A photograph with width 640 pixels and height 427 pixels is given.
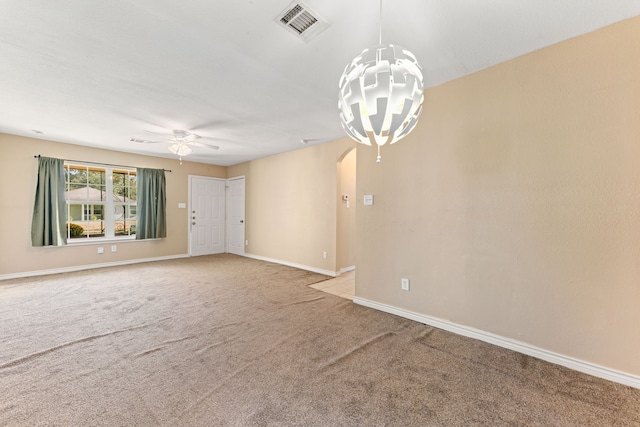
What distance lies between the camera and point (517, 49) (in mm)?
2092

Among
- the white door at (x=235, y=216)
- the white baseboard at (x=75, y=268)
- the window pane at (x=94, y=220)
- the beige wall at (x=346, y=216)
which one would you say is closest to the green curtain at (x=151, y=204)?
the white baseboard at (x=75, y=268)

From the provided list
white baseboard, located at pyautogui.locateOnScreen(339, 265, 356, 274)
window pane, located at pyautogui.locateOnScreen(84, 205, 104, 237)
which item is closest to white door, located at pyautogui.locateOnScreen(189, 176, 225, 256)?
window pane, located at pyautogui.locateOnScreen(84, 205, 104, 237)

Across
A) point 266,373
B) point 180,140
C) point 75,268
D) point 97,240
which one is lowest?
point 266,373

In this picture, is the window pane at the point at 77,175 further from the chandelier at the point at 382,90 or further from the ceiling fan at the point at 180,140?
the chandelier at the point at 382,90

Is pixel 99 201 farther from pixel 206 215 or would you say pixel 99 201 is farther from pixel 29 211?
pixel 206 215

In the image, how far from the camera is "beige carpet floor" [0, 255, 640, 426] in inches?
59.2

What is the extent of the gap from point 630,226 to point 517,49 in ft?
5.13

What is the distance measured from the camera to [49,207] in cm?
461

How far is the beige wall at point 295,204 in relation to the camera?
481 cm

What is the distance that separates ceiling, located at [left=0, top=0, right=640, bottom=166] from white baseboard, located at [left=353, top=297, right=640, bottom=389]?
8.07 feet

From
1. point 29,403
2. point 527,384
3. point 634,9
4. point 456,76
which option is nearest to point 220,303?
point 29,403

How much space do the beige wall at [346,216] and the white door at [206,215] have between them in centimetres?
394

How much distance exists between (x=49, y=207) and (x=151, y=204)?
1605 millimetres

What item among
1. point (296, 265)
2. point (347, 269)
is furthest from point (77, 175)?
point (347, 269)
